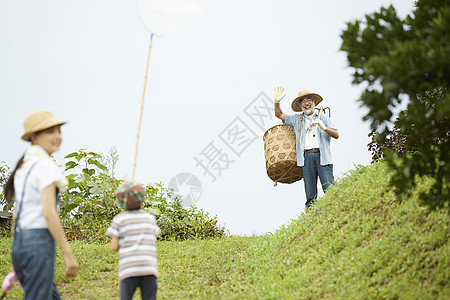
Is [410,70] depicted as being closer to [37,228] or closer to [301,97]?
[37,228]

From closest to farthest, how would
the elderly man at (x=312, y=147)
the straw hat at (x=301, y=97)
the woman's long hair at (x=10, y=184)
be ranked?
the woman's long hair at (x=10, y=184) < the elderly man at (x=312, y=147) < the straw hat at (x=301, y=97)

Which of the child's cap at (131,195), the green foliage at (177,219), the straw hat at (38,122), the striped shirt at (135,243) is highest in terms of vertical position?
the green foliage at (177,219)

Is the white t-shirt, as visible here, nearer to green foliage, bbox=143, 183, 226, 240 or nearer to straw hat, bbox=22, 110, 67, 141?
straw hat, bbox=22, 110, 67, 141

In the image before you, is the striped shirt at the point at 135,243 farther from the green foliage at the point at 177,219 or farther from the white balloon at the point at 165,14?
the green foliage at the point at 177,219

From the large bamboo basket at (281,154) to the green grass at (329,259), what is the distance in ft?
3.13

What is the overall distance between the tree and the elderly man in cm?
357

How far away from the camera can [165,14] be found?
4906mm

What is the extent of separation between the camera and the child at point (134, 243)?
4043mm

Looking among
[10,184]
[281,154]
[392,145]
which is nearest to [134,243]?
[10,184]

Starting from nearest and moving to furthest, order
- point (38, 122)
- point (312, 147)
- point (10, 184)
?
point (38, 122), point (10, 184), point (312, 147)

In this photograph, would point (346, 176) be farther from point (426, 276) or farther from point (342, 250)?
point (426, 276)

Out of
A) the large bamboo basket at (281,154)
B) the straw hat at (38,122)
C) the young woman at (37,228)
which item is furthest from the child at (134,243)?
the large bamboo basket at (281,154)

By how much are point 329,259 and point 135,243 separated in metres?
2.82

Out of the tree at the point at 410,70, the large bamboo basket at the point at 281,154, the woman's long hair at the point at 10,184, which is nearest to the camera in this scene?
the tree at the point at 410,70
